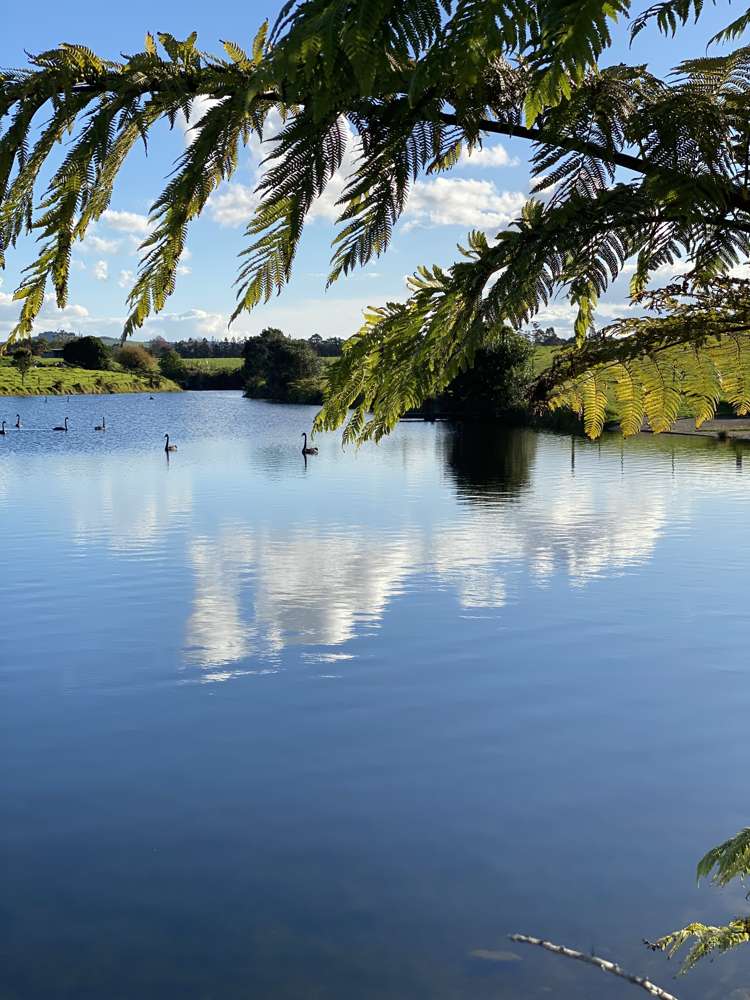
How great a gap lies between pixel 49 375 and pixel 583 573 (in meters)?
114

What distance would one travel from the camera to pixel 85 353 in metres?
141

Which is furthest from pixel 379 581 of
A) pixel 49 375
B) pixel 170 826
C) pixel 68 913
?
pixel 49 375

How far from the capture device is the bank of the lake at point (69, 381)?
11450 centimetres

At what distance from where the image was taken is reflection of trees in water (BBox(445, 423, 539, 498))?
3688 centimetres

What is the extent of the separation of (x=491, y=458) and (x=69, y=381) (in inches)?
3629

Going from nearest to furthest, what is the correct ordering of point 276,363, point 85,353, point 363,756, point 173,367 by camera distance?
point 363,756, point 276,363, point 85,353, point 173,367

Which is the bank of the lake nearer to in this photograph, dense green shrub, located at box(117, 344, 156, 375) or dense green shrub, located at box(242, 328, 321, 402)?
dense green shrub, located at box(117, 344, 156, 375)

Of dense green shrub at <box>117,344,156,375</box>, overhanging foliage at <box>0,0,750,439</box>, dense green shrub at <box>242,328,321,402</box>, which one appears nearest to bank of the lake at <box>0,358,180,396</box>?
dense green shrub at <box>117,344,156,375</box>

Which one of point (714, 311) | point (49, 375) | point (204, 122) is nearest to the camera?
point (204, 122)

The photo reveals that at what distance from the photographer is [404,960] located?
746 centimetres

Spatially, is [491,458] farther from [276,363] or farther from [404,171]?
[276,363]

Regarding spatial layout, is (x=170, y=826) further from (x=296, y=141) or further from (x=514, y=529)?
(x=514, y=529)

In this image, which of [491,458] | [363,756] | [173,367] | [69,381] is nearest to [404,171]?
[363,756]

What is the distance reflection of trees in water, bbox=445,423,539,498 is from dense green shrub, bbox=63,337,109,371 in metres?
90.6
